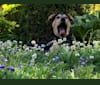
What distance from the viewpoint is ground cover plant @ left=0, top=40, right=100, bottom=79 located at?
467cm

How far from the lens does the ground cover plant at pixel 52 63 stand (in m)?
4.67

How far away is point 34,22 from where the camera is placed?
827cm

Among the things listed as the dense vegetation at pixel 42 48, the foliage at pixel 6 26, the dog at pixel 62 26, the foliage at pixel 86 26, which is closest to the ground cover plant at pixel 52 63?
the dense vegetation at pixel 42 48

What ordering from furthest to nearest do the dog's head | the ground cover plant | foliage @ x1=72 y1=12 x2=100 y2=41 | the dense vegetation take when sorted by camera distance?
the dog's head, foliage @ x1=72 y1=12 x2=100 y2=41, the dense vegetation, the ground cover plant

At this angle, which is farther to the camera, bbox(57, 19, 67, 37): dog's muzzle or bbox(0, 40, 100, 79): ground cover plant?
bbox(57, 19, 67, 37): dog's muzzle

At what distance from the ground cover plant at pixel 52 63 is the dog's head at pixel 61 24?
1.18m

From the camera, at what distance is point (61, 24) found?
7.91 meters

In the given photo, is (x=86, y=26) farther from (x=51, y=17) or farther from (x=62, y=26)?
(x=51, y=17)

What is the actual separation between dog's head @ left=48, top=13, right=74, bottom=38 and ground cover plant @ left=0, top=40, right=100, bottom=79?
1.18 m

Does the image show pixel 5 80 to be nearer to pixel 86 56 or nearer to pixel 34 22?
pixel 86 56

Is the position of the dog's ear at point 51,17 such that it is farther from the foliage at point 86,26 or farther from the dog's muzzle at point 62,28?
the foliage at point 86,26

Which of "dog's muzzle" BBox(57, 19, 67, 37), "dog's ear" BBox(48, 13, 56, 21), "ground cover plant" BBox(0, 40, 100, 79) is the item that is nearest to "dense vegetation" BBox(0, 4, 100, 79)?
"ground cover plant" BBox(0, 40, 100, 79)

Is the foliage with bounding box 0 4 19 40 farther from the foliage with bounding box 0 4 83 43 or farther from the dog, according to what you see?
the dog

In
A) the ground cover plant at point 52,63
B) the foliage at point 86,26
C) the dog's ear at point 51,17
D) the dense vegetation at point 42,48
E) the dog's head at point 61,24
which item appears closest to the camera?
the ground cover plant at point 52,63
